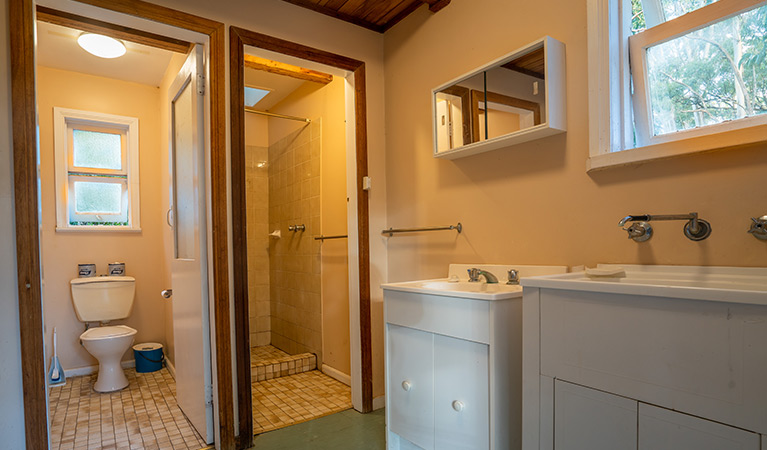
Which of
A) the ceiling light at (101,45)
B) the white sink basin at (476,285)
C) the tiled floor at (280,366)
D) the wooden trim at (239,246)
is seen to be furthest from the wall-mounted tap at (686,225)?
the ceiling light at (101,45)

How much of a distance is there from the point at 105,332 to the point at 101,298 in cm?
32

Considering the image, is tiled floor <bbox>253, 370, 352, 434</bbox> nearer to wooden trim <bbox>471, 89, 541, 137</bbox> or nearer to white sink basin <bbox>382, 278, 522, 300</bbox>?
white sink basin <bbox>382, 278, 522, 300</bbox>

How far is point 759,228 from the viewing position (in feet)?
3.82

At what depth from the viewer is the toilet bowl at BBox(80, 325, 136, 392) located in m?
2.90

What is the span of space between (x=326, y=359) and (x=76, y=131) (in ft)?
9.14

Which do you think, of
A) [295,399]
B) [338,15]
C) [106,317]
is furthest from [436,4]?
[106,317]

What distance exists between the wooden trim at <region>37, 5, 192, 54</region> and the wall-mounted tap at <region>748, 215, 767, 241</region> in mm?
2530

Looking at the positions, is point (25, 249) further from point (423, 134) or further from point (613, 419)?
point (613, 419)

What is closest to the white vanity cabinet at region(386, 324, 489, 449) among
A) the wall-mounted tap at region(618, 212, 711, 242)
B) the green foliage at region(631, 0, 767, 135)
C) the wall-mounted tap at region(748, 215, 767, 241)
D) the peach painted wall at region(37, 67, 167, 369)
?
the wall-mounted tap at region(618, 212, 711, 242)

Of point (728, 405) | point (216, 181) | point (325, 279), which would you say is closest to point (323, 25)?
point (216, 181)

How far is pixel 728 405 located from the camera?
36.6 inches

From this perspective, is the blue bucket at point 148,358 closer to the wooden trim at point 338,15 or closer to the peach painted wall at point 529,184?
the peach painted wall at point 529,184

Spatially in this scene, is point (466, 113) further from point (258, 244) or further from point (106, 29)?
point (258, 244)

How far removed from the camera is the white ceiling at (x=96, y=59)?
9.09 feet
